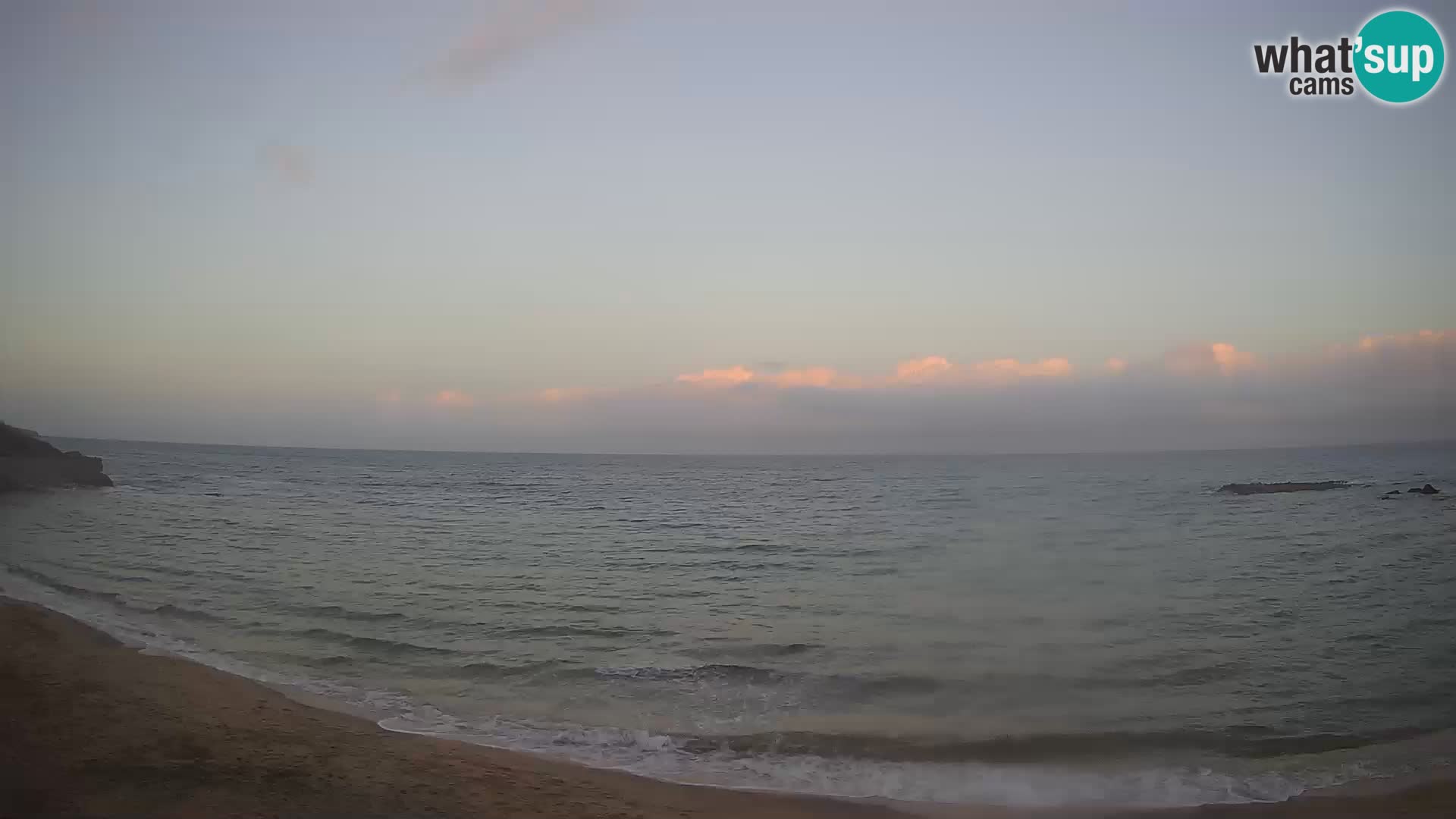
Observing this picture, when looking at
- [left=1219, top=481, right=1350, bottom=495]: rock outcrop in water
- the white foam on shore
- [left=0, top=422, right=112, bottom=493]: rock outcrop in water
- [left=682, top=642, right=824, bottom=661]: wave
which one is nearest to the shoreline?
the white foam on shore

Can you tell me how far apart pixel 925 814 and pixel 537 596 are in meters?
13.0

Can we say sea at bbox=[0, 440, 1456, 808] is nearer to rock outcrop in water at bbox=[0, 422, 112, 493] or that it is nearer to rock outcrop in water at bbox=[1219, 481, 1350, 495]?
rock outcrop in water at bbox=[0, 422, 112, 493]

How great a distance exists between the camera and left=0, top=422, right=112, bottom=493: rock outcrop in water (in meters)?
43.4

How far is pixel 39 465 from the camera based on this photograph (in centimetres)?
4581

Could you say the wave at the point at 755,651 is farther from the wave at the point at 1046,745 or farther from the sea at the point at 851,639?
the wave at the point at 1046,745

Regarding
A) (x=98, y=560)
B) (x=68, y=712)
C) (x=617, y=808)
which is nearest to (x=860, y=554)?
(x=617, y=808)

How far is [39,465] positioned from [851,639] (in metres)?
56.4

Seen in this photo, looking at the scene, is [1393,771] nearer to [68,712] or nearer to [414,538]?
[68,712]

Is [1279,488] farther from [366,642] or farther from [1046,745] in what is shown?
[366,642]

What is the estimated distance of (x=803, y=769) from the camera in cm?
888

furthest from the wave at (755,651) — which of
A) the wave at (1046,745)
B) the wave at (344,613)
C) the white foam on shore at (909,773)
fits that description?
the wave at (344,613)

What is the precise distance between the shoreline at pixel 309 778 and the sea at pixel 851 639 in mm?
428

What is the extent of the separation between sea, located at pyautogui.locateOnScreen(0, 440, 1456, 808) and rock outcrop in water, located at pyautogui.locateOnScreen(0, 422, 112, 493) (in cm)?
1441

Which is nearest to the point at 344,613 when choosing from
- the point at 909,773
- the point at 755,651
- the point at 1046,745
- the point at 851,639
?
the point at 755,651
